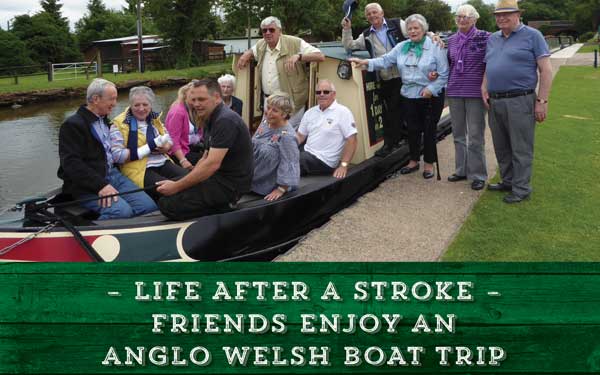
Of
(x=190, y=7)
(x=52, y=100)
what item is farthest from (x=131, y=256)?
(x=190, y=7)

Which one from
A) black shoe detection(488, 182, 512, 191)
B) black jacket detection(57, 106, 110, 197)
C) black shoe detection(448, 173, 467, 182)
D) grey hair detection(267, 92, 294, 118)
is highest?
grey hair detection(267, 92, 294, 118)

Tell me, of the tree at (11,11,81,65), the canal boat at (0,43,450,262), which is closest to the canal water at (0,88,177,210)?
the canal boat at (0,43,450,262)

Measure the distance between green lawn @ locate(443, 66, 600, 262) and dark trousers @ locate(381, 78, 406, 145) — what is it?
1349 mm

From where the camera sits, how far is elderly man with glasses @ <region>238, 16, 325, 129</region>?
18.9 ft

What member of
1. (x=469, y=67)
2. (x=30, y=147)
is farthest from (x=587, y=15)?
(x=469, y=67)

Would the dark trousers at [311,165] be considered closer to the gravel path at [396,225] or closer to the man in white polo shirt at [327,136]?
the man in white polo shirt at [327,136]

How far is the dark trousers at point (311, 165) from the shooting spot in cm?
546

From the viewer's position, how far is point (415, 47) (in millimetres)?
5652

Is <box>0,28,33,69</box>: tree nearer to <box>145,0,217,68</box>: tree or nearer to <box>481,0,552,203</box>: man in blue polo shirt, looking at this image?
<box>145,0,217,68</box>: tree

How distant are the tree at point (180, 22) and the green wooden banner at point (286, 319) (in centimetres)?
4056

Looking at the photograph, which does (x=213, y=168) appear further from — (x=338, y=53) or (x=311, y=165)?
(x=338, y=53)

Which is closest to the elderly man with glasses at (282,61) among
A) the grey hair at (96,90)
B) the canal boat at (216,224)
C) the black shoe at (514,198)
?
the canal boat at (216,224)

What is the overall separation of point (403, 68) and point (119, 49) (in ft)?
147

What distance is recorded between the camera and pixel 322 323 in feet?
6.72
